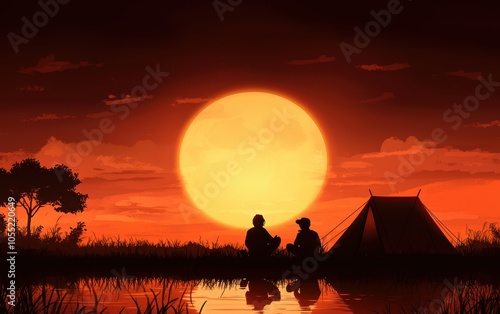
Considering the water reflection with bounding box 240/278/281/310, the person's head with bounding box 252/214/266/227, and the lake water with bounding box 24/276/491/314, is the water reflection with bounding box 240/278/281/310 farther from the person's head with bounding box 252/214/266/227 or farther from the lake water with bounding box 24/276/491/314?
the person's head with bounding box 252/214/266/227

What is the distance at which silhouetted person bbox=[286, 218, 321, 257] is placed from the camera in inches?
884

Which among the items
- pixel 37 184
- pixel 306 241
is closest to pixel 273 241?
pixel 306 241

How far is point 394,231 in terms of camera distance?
2730 centimetres

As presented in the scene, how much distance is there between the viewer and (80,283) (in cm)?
1800

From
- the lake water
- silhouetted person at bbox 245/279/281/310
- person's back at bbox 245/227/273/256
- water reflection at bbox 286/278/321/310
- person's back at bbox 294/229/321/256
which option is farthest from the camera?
person's back at bbox 245/227/273/256

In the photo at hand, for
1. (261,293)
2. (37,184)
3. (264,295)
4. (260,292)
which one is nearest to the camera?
(264,295)

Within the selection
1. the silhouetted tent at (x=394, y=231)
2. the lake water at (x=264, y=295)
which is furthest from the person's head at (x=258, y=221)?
the silhouetted tent at (x=394, y=231)

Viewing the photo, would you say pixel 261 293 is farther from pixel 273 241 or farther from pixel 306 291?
pixel 273 241

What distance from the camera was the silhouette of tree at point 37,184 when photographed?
5656cm

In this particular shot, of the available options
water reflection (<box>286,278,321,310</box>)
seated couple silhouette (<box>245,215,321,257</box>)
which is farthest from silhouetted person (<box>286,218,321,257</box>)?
water reflection (<box>286,278,321,310</box>)

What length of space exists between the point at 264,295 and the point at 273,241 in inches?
306

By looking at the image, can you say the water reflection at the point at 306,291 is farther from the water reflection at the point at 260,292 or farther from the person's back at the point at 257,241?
the person's back at the point at 257,241

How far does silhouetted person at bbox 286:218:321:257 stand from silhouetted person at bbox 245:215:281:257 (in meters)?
0.75

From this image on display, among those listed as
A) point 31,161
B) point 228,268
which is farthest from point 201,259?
point 31,161
